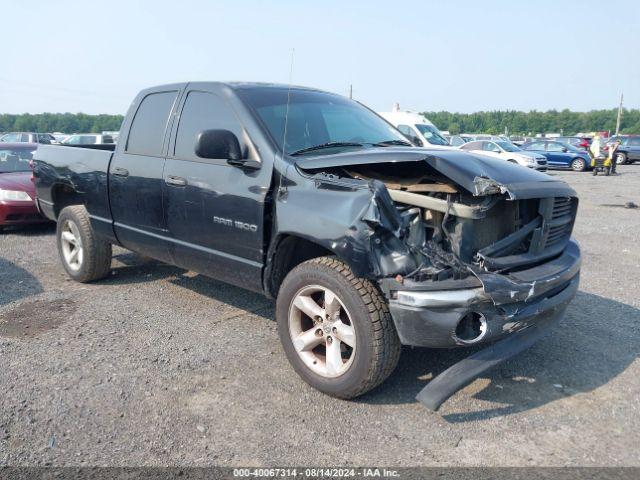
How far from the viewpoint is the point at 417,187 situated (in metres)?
3.25

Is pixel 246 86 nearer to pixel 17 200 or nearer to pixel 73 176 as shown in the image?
pixel 73 176

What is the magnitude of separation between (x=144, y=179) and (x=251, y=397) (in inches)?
85.3

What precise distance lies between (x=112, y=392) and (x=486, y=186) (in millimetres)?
2566

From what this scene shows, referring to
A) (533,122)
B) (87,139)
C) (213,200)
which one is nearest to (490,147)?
(87,139)

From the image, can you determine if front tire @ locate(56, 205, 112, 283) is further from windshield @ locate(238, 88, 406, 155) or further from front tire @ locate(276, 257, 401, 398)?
front tire @ locate(276, 257, 401, 398)

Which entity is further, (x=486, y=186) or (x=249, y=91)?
(x=249, y=91)

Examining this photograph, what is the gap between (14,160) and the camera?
9336mm

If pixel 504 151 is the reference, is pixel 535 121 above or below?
above

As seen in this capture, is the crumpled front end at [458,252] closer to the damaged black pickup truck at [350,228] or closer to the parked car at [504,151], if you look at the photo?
the damaged black pickup truck at [350,228]

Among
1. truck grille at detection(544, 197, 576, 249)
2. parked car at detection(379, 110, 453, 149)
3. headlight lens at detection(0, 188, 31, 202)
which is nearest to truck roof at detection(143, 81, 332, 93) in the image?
truck grille at detection(544, 197, 576, 249)

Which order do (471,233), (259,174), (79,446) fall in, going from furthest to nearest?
(259,174) < (471,233) < (79,446)

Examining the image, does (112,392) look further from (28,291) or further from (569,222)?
(569,222)

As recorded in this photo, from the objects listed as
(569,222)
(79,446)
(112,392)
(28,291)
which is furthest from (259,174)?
(28,291)

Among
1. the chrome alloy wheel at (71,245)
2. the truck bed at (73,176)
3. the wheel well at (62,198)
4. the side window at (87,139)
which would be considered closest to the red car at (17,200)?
the truck bed at (73,176)
